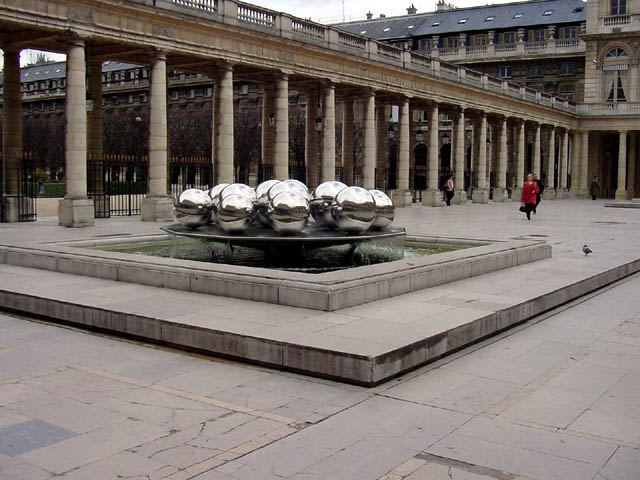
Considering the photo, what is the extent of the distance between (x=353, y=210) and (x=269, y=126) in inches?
1021

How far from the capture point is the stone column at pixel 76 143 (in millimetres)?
26531

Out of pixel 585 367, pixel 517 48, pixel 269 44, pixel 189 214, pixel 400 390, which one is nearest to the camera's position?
pixel 400 390

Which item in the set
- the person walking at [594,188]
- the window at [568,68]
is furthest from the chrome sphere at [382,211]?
the window at [568,68]

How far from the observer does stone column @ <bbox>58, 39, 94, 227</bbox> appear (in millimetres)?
26531

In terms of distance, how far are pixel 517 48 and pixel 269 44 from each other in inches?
2256

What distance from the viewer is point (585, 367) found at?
29.1 feet

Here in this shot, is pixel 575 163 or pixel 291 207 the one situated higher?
pixel 575 163

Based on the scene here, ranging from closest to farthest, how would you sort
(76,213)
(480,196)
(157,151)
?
(76,213)
(157,151)
(480,196)

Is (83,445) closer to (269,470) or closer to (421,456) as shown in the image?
(269,470)

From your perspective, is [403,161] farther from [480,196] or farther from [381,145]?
[480,196]

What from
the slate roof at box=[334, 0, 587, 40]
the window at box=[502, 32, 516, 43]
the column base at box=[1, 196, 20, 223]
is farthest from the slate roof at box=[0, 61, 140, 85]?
the column base at box=[1, 196, 20, 223]

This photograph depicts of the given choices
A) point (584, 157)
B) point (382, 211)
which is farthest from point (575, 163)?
point (382, 211)

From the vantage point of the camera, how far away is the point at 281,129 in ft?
122

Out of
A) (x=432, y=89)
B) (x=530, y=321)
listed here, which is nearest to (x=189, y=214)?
(x=530, y=321)
